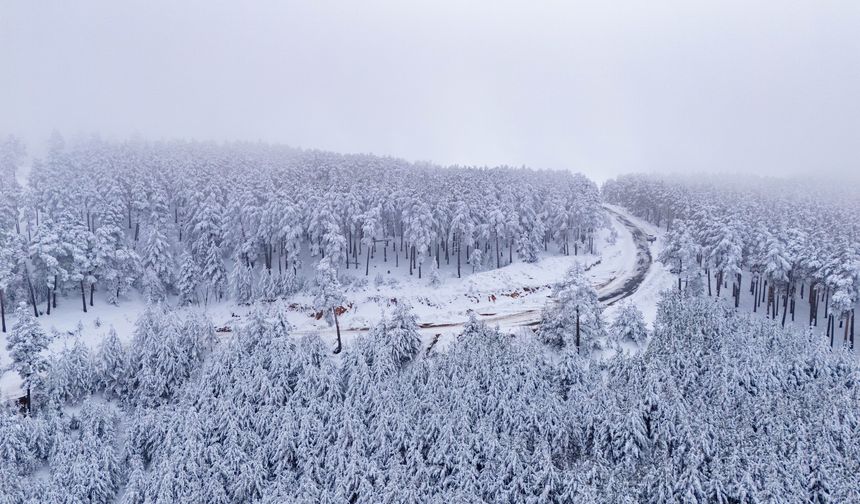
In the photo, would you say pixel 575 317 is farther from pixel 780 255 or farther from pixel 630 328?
pixel 780 255

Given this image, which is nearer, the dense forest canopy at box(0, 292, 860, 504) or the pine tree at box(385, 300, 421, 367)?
the dense forest canopy at box(0, 292, 860, 504)

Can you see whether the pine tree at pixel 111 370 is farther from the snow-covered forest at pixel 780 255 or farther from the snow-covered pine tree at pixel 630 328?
the snow-covered forest at pixel 780 255

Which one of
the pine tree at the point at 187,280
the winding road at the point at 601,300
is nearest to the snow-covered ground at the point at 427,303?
the winding road at the point at 601,300

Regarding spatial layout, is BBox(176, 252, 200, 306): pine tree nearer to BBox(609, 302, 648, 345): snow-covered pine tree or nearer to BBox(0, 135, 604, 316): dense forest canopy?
BBox(0, 135, 604, 316): dense forest canopy

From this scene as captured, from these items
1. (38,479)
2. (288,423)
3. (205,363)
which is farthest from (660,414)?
(38,479)

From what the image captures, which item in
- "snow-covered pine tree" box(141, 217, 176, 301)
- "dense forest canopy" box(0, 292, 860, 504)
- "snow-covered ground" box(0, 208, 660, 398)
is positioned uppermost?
"snow-covered pine tree" box(141, 217, 176, 301)

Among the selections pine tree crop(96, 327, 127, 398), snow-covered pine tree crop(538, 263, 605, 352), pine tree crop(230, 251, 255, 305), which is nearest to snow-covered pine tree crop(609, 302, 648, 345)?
snow-covered pine tree crop(538, 263, 605, 352)

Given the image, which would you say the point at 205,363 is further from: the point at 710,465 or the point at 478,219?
the point at 478,219

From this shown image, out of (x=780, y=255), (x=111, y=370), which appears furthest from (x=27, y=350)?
(x=780, y=255)
